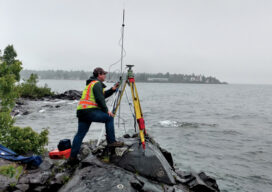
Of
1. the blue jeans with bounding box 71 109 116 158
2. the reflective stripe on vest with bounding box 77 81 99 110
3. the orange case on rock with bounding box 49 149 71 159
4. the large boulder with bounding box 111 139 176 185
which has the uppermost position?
the reflective stripe on vest with bounding box 77 81 99 110

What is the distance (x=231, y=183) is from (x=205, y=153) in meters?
4.42

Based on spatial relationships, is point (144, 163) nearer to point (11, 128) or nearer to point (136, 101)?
point (136, 101)

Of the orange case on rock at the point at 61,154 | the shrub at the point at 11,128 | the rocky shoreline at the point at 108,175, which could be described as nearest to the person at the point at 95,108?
the rocky shoreline at the point at 108,175

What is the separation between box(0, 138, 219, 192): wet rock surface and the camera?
514 centimetres

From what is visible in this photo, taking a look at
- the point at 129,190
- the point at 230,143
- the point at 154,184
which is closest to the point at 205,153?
the point at 230,143

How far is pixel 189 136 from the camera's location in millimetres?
19094

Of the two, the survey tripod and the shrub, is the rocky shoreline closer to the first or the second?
the survey tripod

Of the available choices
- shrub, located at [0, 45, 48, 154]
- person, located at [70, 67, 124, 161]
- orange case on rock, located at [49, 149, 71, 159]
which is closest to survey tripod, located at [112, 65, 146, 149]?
person, located at [70, 67, 124, 161]

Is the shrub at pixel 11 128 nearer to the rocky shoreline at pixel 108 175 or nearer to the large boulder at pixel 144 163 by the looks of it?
the rocky shoreline at pixel 108 175

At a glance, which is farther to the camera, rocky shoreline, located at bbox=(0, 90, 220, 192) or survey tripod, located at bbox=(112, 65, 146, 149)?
survey tripod, located at bbox=(112, 65, 146, 149)

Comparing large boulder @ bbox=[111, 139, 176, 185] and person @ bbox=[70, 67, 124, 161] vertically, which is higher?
person @ bbox=[70, 67, 124, 161]


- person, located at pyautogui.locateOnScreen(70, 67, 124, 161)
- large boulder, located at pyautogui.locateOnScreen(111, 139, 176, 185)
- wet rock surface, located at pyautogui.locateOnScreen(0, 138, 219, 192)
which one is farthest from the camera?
person, located at pyautogui.locateOnScreen(70, 67, 124, 161)

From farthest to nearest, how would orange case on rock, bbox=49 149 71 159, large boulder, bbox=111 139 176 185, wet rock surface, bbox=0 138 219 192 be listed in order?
orange case on rock, bbox=49 149 71 159 < large boulder, bbox=111 139 176 185 < wet rock surface, bbox=0 138 219 192

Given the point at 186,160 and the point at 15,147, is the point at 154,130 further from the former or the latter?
the point at 15,147
